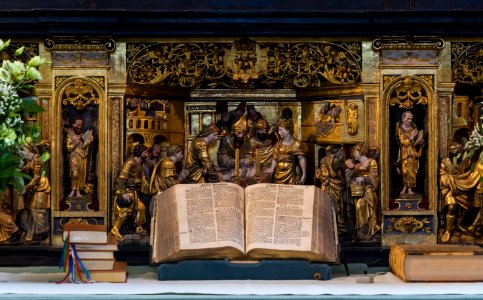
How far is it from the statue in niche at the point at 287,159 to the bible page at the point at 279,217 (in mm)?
2015

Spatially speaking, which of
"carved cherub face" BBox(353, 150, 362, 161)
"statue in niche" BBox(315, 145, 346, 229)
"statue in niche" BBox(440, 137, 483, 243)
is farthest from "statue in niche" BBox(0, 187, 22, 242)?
"statue in niche" BBox(440, 137, 483, 243)

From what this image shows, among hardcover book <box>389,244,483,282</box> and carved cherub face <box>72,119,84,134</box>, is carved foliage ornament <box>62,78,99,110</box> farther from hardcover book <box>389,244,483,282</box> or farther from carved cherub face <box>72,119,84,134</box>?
hardcover book <box>389,244,483,282</box>

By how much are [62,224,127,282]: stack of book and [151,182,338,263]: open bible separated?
348mm

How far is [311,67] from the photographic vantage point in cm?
1414

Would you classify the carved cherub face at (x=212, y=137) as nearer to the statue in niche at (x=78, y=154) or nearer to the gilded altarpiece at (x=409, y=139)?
the statue in niche at (x=78, y=154)

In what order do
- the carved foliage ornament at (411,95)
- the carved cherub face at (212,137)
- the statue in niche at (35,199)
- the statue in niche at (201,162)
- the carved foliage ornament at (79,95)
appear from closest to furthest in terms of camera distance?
the statue in niche at (35,199), the carved foliage ornament at (79,95), the carved foliage ornament at (411,95), the statue in niche at (201,162), the carved cherub face at (212,137)

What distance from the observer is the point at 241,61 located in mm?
14023

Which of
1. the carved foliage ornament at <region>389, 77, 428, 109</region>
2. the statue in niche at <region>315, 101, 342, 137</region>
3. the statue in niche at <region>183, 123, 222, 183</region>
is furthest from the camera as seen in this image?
the statue in niche at <region>315, 101, 342, 137</region>

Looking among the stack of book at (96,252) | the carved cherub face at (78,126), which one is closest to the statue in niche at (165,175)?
the carved cherub face at (78,126)

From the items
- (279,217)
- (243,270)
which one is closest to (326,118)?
(279,217)

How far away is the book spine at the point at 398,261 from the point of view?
1153 centimetres

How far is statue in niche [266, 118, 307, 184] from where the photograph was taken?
1402cm

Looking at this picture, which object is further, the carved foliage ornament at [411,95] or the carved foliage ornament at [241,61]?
the carved foliage ornament at [241,61]

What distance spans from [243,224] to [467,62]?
338cm
